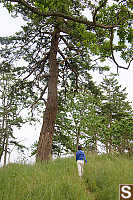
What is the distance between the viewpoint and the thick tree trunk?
8541 millimetres

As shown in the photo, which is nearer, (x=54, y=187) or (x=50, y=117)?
(x=54, y=187)

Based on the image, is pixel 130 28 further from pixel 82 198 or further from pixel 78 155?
pixel 78 155

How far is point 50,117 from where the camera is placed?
29.8 feet

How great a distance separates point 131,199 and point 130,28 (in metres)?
4.35

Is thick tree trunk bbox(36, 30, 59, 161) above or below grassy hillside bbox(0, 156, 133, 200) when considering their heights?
above

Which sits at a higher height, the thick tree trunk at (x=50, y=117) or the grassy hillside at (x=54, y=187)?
the thick tree trunk at (x=50, y=117)

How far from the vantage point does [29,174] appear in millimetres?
5453

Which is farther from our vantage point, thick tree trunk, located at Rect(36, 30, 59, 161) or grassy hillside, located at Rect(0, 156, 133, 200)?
thick tree trunk, located at Rect(36, 30, 59, 161)

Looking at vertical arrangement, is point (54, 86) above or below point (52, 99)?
above

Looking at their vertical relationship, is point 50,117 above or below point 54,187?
above

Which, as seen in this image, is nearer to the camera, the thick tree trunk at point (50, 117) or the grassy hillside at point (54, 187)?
the grassy hillside at point (54, 187)

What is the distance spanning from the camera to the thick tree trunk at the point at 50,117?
8.54 m

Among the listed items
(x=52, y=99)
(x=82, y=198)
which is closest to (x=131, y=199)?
(x=82, y=198)

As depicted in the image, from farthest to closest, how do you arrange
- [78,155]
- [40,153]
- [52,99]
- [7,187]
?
1. [52,99]
2. [40,153]
3. [78,155]
4. [7,187]
